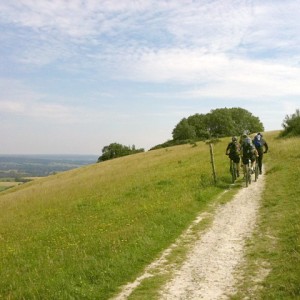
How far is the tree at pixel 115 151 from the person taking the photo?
4313 inches

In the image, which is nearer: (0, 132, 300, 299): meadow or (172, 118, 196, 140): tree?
(0, 132, 300, 299): meadow

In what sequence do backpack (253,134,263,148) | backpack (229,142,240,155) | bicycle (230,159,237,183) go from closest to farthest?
bicycle (230,159,237,183)
backpack (229,142,240,155)
backpack (253,134,263,148)

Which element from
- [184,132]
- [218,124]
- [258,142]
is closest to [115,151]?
[184,132]

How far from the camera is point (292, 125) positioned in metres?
39.8

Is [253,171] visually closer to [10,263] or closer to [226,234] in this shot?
[226,234]

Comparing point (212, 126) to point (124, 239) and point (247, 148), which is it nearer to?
point (247, 148)

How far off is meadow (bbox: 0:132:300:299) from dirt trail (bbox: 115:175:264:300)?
0.30m

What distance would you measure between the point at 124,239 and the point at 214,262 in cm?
293

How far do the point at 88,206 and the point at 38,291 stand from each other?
10.3m

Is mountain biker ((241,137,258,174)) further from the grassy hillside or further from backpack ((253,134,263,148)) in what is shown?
backpack ((253,134,263,148))

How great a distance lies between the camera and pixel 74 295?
779cm

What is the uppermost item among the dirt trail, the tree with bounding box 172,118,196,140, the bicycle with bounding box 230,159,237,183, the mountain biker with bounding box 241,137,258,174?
the tree with bounding box 172,118,196,140

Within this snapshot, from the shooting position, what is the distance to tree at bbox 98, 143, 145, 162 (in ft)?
359

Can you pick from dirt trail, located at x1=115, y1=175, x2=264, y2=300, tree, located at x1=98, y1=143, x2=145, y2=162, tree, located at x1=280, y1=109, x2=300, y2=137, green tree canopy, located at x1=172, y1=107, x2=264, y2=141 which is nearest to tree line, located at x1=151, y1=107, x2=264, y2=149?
green tree canopy, located at x1=172, y1=107, x2=264, y2=141
